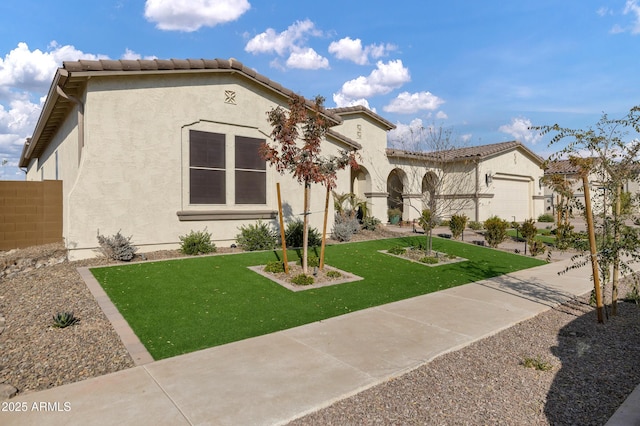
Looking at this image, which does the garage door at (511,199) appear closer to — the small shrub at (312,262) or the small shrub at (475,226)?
the small shrub at (475,226)

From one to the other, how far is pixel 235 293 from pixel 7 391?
3.78m

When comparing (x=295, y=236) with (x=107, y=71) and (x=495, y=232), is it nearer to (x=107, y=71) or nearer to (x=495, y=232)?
(x=107, y=71)

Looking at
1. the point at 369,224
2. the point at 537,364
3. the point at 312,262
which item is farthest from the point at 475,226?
the point at 537,364

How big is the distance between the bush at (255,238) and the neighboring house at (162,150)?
291 mm

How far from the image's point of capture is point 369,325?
18.9 ft

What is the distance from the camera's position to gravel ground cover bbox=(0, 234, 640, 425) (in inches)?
134

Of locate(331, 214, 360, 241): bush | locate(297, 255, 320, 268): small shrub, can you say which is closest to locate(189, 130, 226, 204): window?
locate(297, 255, 320, 268): small shrub

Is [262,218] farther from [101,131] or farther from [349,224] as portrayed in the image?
[101,131]

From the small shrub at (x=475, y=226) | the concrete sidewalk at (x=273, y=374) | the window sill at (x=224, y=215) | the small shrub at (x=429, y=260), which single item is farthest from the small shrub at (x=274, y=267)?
the small shrub at (x=475, y=226)

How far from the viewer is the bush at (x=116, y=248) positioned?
9.30 metres

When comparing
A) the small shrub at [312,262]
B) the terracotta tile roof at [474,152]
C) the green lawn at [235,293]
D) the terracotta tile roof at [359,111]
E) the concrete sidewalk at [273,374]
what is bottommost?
the concrete sidewalk at [273,374]

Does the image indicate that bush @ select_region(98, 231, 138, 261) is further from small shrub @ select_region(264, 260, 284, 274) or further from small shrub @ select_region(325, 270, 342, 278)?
small shrub @ select_region(325, 270, 342, 278)

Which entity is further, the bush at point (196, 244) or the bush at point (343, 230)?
the bush at point (343, 230)

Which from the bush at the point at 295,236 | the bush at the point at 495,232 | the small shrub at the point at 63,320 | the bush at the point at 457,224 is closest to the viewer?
the small shrub at the point at 63,320
